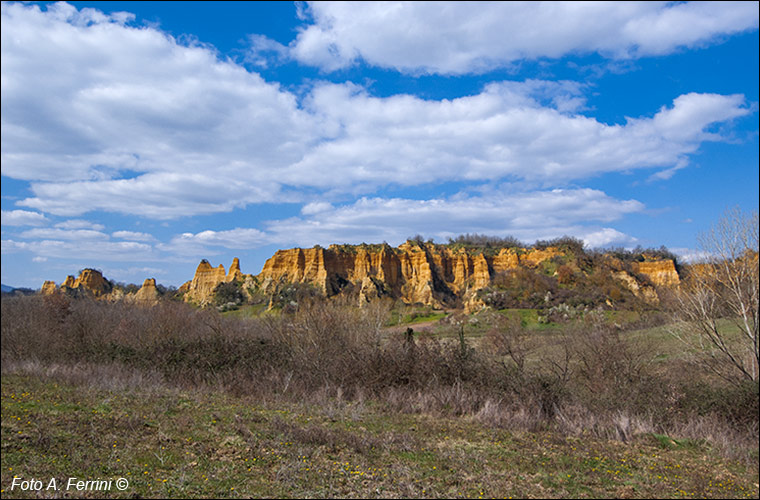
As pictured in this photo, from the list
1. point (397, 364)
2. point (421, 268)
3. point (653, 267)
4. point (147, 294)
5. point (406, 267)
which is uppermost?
point (406, 267)

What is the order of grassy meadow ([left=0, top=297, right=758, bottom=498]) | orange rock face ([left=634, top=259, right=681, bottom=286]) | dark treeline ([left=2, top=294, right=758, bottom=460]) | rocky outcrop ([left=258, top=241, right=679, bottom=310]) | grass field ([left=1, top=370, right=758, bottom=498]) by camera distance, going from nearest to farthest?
grass field ([left=1, top=370, right=758, bottom=498]) < grassy meadow ([left=0, top=297, right=758, bottom=498]) < dark treeline ([left=2, top=294, right=758, bottom=460]) < orange rock face ([left=634, top=259, right=681, bottom=286]) < rocky outcrop ([left=258, top=241, right=679, bottom=310])

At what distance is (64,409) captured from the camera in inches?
435

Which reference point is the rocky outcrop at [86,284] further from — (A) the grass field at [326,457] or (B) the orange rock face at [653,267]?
(B) the orange rock face at [653,267]

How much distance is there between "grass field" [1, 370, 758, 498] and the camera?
273 inches

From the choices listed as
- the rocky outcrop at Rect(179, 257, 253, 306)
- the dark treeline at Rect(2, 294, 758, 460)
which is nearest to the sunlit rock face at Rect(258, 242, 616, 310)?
the rocky outcrop at Rect(179, 257, 253, 306)

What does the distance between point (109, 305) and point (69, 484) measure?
66.7 feet

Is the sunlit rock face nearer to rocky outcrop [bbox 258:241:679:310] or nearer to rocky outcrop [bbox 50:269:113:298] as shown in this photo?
rocky outcrop [bbox 258:241:679:310]

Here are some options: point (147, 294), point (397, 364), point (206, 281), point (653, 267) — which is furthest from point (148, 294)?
point (653, 267)

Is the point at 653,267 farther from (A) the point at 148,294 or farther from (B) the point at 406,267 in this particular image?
(A) the point at 148,294

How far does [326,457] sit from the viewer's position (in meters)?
8.25

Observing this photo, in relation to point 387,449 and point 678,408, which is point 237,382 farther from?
point 678,408

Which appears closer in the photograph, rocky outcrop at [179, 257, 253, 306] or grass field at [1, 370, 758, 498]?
grass field at [1, 370, 758, 498]

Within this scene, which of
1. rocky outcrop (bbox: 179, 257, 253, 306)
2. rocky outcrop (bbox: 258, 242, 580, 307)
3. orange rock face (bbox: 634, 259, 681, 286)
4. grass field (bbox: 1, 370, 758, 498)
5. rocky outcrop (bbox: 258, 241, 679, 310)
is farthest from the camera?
rocky outcrop (bbox: 258, 242, 580, 307)

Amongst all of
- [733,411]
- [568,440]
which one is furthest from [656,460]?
[733,411]
